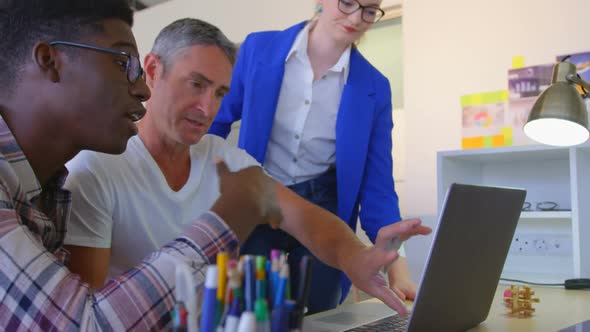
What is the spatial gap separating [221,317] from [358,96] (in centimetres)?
120

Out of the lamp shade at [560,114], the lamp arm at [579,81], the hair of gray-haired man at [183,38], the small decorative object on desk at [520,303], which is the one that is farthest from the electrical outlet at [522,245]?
the hair of gray-haired man at [183,38]

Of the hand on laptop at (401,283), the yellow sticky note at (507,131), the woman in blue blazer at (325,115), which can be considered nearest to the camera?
the hand on laptop at (401,283)

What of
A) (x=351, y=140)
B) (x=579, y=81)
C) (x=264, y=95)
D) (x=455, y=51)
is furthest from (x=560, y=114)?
(x=455, y=51)

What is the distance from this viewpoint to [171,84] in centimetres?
110

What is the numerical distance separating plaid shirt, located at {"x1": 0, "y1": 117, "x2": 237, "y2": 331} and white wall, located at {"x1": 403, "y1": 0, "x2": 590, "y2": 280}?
7.83 ft

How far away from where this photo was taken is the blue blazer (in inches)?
58.9

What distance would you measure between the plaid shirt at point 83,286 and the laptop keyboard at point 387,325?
0.37 meters

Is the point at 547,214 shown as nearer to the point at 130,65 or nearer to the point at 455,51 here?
the point at 455,51

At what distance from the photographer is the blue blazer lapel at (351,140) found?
1492 millimetres

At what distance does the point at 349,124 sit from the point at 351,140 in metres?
0.04

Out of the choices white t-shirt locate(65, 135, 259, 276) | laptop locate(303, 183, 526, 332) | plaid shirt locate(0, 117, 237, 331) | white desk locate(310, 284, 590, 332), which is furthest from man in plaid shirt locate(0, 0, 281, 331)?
white desk locate(310, 284, 590, 332)

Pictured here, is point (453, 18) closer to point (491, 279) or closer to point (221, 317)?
point (491, 279)

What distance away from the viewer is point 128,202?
1004 millimetres

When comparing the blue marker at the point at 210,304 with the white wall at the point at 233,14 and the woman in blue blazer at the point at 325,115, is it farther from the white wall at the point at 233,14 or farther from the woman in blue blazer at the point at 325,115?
the white wall at the point at 233,14
